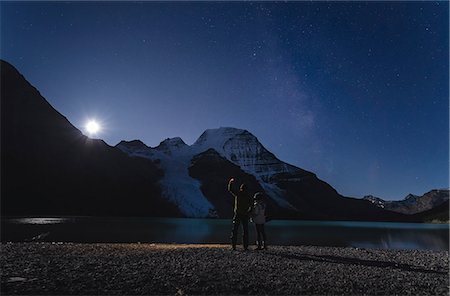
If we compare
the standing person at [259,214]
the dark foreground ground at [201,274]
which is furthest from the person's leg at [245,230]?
the dark foreground ground at [201,274]

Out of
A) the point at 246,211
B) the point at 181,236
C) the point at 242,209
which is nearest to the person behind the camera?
the point at 242,209

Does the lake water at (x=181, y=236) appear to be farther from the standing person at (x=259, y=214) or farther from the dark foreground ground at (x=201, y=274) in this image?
the dark foreground ground at (x=201, y=274)

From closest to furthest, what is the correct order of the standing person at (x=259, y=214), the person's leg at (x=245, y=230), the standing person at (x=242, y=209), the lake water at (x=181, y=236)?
the person's leg at (x=245, y=230) → the standing person at (x=242, y=209) → the standing person at (x=259, y=214) → the lake water at (x=181, y=236)

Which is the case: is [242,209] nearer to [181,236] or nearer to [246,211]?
[246,211]

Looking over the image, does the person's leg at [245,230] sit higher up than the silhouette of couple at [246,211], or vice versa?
the silhouette of couple at [246,211]

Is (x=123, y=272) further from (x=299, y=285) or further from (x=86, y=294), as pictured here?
(x=299, y=285)

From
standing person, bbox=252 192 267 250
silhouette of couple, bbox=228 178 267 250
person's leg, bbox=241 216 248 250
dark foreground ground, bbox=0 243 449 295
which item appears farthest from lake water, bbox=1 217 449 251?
dark foreground ground, bbox=0 243 449 295

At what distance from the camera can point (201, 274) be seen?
1317 cm

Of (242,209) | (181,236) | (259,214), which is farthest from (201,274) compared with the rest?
(181,236)

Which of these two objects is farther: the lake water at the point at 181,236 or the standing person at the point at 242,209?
the lake water at the point at 181,236

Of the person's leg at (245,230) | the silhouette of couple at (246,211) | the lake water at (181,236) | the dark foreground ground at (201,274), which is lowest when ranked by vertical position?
the lake water at (181,236)

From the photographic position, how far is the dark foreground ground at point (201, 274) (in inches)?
443

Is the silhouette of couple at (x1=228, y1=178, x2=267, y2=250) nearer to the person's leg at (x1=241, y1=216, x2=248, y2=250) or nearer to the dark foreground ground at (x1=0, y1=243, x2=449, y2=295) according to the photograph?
the person's leg at (x1=241, y1=216, x2=248, y2=250)

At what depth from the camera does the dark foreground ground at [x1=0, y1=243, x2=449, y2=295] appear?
11.3 metres
